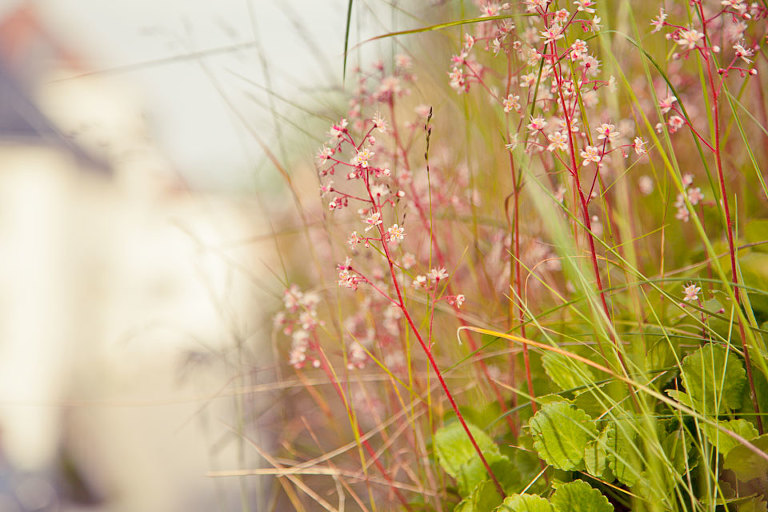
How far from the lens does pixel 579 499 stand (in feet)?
1.73

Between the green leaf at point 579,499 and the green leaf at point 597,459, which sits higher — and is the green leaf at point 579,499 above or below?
below

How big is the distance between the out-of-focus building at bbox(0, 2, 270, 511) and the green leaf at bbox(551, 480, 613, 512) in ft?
4.44

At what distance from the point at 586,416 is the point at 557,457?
0.05m

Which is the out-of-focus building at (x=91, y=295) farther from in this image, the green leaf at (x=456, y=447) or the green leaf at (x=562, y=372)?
the green leaf at (x=562, y=372)

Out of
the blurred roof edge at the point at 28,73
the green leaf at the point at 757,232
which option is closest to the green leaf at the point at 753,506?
the green leaf at the point at 757,232

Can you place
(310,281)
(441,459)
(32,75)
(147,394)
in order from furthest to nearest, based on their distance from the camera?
1. (32,75)
2. (147,394)
3. (310,281)
4. (441,459)

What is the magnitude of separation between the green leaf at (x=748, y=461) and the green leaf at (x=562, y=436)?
0.12 m

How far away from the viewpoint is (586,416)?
1.84ft

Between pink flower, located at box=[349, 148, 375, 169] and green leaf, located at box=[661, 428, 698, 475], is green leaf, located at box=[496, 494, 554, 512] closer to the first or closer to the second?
green leaf, located at box=[661, 428, 698, 475]

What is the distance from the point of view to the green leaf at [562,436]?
1.83ft

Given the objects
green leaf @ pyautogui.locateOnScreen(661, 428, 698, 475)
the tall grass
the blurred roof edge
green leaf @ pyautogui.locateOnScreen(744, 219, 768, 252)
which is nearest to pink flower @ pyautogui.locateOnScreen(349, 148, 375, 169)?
the tall grass

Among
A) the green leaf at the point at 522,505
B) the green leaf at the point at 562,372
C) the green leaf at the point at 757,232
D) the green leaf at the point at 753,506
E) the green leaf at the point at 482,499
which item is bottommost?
the green leaf at the point at 753,506

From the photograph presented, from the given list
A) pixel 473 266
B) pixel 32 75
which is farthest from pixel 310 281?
pixel 32 75

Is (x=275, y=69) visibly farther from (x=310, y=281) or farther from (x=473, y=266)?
(x=310, y=281)
